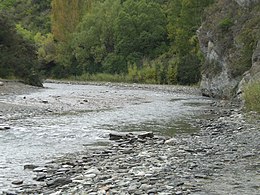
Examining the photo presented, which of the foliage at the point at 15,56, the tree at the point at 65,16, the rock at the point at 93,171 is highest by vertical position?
the tree at the point at 65,16

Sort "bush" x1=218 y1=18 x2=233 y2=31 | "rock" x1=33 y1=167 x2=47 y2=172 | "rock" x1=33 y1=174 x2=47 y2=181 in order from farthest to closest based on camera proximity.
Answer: "bush" x1=218 y1=18 x2=233 y2=31
"rock" x1=33 y1=167 x2=47 y2=172
"rock" x1=33 y1=174 x2=47 y2=181

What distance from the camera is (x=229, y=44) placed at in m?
40.3

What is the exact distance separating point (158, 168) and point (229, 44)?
32.2m

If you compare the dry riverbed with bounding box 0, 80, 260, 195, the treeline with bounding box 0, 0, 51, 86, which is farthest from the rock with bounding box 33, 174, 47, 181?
the treeline with bounding box 0, 0, 51, 86

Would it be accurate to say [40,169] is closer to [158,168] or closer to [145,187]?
[158,168]

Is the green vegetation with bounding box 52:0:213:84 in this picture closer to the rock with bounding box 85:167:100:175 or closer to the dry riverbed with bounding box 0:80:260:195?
the dry riverbed with bounding box 0:80:260:195

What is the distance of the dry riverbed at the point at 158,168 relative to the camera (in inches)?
319

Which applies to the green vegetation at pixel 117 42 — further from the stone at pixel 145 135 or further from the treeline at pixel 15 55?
the stone at pixel 145 135

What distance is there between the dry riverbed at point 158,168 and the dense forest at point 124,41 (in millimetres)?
46160

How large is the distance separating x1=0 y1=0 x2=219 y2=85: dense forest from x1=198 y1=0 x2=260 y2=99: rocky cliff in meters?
14.5

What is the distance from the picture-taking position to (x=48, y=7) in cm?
11056

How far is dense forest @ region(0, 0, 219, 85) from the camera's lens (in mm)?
63406

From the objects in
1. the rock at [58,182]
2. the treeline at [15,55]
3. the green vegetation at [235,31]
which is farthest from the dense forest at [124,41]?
the rock at [58,182]

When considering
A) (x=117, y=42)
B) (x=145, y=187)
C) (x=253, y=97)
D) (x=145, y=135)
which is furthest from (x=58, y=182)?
(x=117, y=42)
